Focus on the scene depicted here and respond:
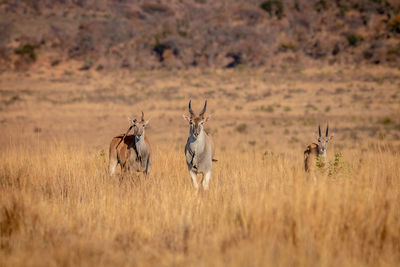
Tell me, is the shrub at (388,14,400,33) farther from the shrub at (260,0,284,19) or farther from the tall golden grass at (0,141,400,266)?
the tall golden grass at (0,141,400,266)

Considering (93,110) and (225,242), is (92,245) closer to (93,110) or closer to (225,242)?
(225,242)

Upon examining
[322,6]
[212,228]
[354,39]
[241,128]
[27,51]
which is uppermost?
[322,6]

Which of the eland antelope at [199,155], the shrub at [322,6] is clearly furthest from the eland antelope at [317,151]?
the shrub at [322,6]

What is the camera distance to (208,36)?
51625mm

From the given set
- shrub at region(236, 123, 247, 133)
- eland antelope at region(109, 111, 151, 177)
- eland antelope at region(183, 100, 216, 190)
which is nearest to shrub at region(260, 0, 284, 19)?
shrub at region(236, 123, 247, 133)

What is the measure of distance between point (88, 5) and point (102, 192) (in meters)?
67.0

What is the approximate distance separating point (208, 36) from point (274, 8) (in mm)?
13407

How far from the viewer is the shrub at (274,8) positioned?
5959 centimetres

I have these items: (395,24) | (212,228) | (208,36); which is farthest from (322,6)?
(212,228)

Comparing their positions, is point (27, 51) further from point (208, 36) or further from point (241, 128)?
point (241, 128)

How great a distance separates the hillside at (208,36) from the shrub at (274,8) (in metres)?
0.12

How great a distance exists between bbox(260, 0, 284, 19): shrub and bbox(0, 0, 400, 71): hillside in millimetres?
116

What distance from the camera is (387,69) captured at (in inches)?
1503

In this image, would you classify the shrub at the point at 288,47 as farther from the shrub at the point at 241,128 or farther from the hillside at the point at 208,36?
the shrub at the point at 241,128
